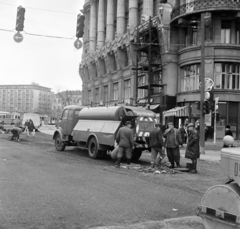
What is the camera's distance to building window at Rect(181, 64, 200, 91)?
3097 centimetres

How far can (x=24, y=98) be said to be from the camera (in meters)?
160

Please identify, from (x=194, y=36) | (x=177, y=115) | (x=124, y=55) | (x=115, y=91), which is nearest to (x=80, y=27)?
(x=177, y=115)

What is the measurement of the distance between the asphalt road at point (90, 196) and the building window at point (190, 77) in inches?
805

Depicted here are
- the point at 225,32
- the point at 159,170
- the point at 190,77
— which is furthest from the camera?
the point at 190,77

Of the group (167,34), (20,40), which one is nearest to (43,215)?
(20,40)

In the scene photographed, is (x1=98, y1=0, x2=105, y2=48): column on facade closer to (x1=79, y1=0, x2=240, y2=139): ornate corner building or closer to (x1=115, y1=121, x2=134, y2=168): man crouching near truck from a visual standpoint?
(x1=79, y1=0, x2=240, y2=139): ornate corner building

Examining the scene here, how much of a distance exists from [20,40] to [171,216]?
1210cm

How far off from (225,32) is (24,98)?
465ft

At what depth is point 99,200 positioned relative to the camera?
696 cm

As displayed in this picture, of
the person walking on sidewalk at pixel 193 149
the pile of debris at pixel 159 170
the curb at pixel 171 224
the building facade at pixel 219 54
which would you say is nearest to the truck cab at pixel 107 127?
the pile of debris at pixel 159 170

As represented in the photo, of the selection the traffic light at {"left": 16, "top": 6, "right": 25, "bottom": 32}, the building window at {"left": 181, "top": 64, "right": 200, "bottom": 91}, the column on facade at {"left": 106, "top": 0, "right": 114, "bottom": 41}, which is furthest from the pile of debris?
the column on facade at {"left": 106, "top": 0, "right": 114, "bottom": 41}

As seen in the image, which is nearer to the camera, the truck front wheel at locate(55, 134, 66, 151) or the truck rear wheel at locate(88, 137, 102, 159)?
the truck rear wheel at locate(88, 137, 102, 159)

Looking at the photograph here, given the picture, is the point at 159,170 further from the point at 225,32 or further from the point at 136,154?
the point at 225,32

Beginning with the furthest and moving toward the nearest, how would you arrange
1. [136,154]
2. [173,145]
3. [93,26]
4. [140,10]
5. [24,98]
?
1. [24,98]
2. [93,26]
3. [140,10]
4. [136,154]
5. [173,145]
